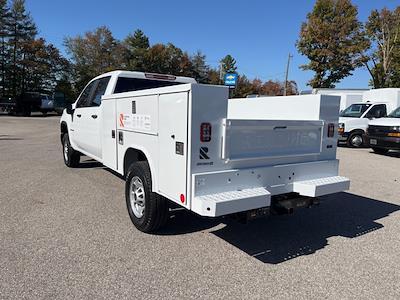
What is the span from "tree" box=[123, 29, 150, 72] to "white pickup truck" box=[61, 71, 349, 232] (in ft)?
178

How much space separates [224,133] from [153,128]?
0.92 m

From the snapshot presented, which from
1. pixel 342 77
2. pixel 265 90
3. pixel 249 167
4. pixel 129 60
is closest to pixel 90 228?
pixel 249 167

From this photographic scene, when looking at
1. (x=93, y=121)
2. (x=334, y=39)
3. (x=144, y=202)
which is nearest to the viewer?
(x=144, y=202)

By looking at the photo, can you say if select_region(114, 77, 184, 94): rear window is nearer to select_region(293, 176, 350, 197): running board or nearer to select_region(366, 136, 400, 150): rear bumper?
select_region(293, 176, 350, 197): running board

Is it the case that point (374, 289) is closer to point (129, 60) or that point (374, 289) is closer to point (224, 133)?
point (224, 133)

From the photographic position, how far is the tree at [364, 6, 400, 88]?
34.9m

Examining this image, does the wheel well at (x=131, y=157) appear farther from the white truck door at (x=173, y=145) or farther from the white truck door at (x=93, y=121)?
the white truck door at (x=93, y=121)

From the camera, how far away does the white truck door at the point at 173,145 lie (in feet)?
11.7

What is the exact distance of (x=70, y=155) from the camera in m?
8.52

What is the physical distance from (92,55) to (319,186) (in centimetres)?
5892

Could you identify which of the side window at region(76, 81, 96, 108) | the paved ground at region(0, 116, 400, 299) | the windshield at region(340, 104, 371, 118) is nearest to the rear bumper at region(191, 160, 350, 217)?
the paved ground at region(0, 116, 400, 299)

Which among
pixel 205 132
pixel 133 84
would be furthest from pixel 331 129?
pixel 133 84

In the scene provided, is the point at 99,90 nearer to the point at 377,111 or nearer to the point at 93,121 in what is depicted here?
the point at 93,121

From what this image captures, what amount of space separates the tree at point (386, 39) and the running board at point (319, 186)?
33886 millimetres
